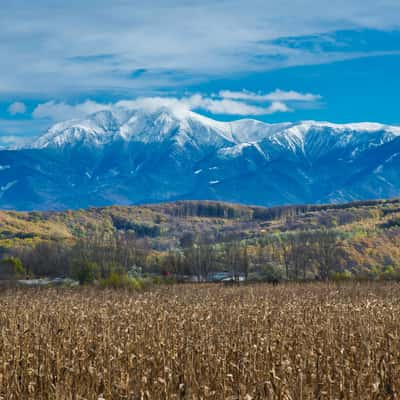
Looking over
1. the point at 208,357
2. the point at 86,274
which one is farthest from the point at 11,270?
the point at 208,357

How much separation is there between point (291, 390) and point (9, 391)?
4448 mm

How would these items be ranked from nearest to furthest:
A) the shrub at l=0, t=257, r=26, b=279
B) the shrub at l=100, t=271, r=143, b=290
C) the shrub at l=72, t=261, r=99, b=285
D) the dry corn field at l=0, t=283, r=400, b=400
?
1. the dry corn field at l=0, t=283, r=400, b=400
2. the shrub at l=100, t=271, r=143, b=290
3. the shrub at l=72, t=261, r=99, b=285
4. the shrub at l=0, t=257, r=26, b=279

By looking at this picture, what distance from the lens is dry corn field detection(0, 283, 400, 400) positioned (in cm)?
971

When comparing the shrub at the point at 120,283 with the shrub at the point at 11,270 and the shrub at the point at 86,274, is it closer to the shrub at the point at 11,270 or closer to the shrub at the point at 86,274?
the shrub at the point at 86,274

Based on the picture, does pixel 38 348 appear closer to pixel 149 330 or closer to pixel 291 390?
pixel 149 330

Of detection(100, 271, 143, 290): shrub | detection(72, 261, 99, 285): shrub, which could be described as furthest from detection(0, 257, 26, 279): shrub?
detection(100, 271, 143, 290): shrub

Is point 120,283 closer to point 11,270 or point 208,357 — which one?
point 11,270

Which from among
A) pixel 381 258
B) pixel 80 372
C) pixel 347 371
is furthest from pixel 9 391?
pixel 381 258

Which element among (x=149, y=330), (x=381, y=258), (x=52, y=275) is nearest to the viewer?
(x=149, y=330)

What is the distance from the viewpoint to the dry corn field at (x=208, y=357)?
9.71m

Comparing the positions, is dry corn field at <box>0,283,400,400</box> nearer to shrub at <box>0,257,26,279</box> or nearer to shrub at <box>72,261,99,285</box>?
shrub at <box>72,261,99,285</box>

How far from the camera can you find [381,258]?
A: 10619cm

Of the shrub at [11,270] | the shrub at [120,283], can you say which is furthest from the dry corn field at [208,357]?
the shrub at [11,270]

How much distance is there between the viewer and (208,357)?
11672 millimetres
